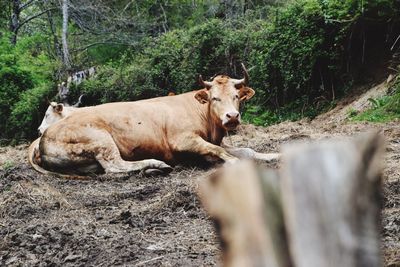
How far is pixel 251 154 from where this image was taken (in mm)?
7750

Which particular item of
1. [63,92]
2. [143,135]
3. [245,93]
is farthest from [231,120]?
[63,92]

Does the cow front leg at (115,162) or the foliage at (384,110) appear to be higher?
the cow front leg at (115,162)

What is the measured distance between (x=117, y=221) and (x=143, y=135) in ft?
→ 11.3

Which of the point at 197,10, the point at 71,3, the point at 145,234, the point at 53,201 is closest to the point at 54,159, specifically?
the point at 53,201

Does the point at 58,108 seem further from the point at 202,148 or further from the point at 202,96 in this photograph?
the point at 202,148

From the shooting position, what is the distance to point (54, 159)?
7785 mm

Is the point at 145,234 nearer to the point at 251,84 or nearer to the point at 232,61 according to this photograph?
the point at 251,84

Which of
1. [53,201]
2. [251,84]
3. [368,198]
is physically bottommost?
[251,84]

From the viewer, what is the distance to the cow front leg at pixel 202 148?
25.2 ft

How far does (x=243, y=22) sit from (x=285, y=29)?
3.41 metres

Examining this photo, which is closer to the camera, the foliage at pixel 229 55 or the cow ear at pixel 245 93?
Result: the cow ear at pixel 245 93

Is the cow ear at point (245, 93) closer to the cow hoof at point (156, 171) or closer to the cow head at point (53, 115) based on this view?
the cow hoof at point (156, 171)

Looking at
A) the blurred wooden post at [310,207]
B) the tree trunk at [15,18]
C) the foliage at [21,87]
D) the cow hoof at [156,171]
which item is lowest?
the foliage at [21,87]

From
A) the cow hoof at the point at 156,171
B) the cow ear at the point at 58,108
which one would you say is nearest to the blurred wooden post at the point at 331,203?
the cow hoof at the point at 156,171
